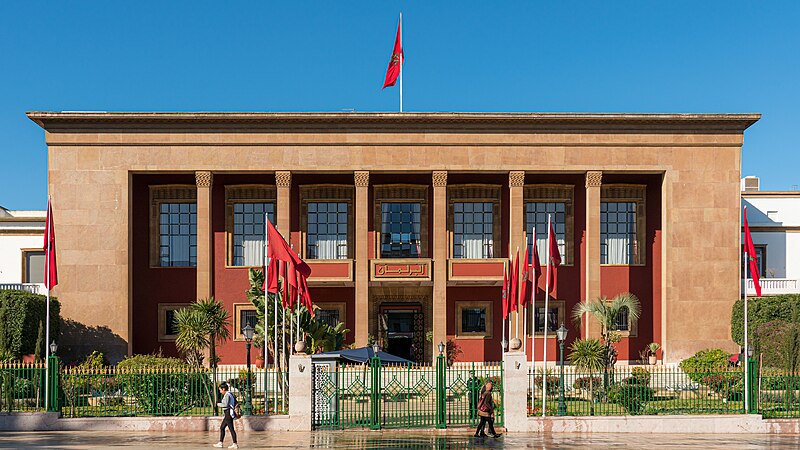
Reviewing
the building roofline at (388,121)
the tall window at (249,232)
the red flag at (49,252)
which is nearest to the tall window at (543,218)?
the building roofline at (388,121)

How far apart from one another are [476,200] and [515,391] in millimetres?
20572

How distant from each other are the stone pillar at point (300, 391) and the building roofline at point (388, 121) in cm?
1932

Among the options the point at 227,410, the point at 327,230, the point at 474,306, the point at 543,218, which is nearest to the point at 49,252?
the point at 227,410

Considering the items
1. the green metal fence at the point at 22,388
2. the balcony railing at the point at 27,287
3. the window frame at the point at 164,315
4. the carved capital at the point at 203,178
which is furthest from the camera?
the window frame at the point at 164,315

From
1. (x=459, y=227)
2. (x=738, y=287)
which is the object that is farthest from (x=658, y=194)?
(x=459, y=227)

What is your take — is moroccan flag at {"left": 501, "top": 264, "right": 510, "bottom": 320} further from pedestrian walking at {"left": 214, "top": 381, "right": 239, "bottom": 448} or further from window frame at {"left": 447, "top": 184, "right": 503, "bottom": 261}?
pedestrian walking at {"left": 214, "top": 381, "right": 239, "bottom": 448}

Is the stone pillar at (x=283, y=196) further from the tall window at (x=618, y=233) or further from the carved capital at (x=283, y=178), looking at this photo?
the tall window at (x=618, y=233)

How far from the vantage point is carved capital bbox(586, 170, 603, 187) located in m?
42.3

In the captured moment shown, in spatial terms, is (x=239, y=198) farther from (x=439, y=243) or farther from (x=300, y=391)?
(x=300, y=391)

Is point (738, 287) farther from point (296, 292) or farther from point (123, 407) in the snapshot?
point (123, 407)

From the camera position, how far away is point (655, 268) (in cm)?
4400

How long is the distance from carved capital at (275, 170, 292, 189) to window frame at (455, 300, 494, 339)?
33.2 feet

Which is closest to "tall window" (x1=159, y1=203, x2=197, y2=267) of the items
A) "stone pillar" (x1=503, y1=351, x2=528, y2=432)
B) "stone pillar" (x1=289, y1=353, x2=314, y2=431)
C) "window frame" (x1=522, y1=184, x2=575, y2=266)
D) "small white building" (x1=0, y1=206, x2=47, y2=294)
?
"small white building" (x1=0, y1=206, x2=47, y2=294)

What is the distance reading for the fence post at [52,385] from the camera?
24875 mm
